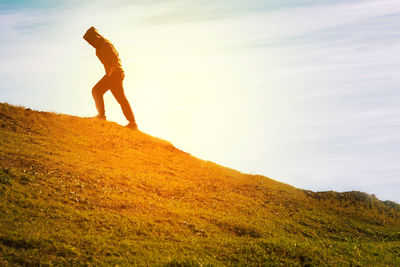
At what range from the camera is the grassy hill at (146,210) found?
10906mm

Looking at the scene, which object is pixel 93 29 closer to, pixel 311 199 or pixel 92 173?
pixel 92 173

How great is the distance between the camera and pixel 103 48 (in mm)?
24734

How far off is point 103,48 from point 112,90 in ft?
9.00

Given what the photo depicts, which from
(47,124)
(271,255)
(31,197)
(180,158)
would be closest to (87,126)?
(47,124)

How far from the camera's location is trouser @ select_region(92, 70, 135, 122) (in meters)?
24.9

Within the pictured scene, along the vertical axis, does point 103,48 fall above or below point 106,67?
above

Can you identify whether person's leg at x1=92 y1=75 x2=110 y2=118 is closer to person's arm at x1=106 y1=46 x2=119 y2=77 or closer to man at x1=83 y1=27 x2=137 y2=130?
man at x1=83 y1=27 x2=137 y2=130

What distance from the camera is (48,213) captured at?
12.2 metres

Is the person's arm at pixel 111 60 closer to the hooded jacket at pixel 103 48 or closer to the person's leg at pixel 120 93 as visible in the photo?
the hooded jacket at pixel 103 48

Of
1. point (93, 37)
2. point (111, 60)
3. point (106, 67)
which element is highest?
point (93, 37)

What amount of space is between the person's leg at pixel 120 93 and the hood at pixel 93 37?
7.81ft

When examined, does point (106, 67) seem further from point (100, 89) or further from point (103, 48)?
point (100, 89)

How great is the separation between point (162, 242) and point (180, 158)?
13034 mm

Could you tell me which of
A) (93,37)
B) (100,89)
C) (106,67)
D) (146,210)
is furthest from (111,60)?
(146,210)
